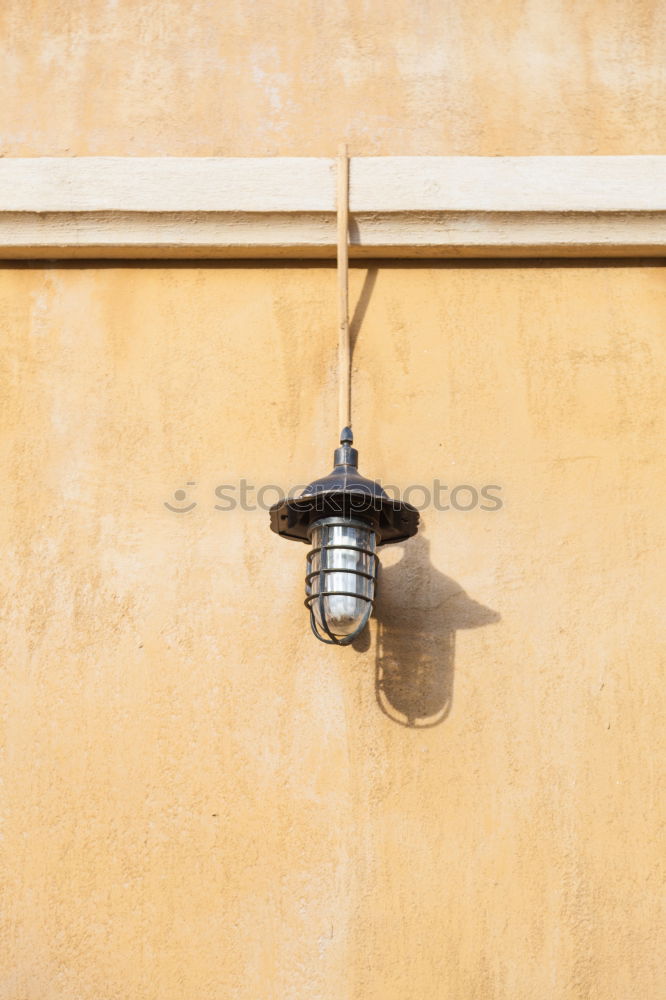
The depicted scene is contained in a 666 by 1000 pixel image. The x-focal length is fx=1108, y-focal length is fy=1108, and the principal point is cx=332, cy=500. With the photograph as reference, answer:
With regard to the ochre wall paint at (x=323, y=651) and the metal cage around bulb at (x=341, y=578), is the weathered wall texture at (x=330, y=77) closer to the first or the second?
the ochre wall paint at (x=323, y=651)

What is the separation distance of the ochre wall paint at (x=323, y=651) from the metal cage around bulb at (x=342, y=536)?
0.25 metres

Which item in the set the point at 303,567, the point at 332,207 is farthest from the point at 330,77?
the point at 303,567

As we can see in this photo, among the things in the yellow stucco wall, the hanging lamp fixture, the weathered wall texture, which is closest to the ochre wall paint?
the yellow stucco wall

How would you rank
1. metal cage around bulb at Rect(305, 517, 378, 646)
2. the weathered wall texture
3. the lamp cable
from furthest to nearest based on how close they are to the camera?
the weathered wall texture, the lamp cable, metal cage around bulb at Rect(305, 517, 378, 646)

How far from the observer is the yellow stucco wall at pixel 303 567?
2.47m

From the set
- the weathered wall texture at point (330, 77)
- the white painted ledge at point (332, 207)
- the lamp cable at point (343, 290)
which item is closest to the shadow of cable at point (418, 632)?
the lamp cable at point (343, 290)

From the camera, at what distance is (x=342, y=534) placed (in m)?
2.46

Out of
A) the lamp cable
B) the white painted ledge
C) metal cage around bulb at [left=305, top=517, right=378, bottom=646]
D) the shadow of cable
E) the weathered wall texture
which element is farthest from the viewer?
the weathered wall texture

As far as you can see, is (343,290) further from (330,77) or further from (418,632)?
(418,632)

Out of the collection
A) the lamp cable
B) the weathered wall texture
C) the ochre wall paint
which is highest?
the weathered wall texture

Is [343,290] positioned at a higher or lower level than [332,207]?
lower

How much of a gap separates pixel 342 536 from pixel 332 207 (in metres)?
0.99

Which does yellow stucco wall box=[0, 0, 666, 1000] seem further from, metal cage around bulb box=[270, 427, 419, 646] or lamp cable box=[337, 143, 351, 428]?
metal cage around bulb box=[270, 427, 419, 646]

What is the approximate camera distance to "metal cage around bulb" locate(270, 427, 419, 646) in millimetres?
2430
